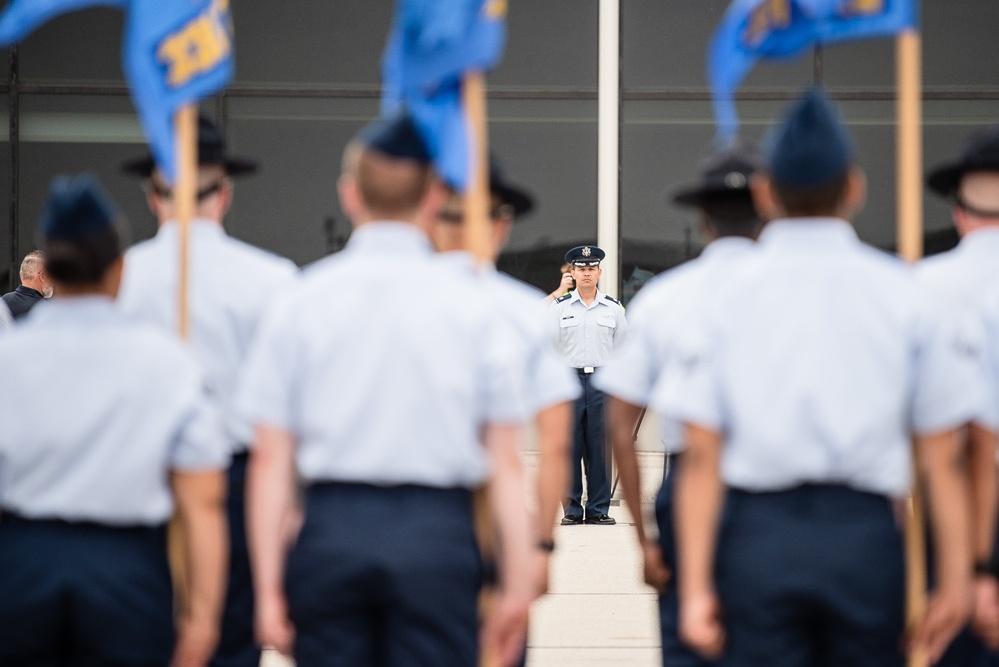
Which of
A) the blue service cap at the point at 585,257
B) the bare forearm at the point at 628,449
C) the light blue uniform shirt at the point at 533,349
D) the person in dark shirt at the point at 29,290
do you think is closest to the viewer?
the light blue uniform shirt at the point at 533,349

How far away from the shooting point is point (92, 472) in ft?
9.78

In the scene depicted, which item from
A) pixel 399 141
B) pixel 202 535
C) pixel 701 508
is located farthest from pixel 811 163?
pixel 202 535

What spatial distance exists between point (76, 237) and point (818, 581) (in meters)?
1.81

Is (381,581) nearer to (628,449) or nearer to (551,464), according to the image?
(551,464)

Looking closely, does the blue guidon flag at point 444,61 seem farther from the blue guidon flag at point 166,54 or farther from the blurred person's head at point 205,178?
the blurred person's head at point 205,178

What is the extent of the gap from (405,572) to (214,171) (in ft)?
5.91

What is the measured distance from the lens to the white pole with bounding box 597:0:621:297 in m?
13.8

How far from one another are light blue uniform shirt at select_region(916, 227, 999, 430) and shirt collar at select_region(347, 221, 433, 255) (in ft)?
4.65

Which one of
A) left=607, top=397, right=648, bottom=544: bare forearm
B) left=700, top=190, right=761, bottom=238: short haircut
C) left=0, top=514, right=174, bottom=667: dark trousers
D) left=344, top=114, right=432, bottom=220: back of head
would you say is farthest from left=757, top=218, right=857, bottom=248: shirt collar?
left=0, top=514, right=174, bottom=667: dark trousers

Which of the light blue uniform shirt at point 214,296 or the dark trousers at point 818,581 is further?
the light blue uniform shirt at point 214,296

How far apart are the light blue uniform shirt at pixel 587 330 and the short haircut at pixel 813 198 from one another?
6.69 meters

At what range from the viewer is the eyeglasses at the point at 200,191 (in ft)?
13.7

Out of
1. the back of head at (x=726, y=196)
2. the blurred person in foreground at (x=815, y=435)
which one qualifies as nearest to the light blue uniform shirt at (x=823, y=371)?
the blurred person in foreground at (x=815, y=435)

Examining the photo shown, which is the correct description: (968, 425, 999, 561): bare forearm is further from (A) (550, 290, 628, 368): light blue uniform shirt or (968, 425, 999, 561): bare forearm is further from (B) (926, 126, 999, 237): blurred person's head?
(A) (550, 290, 628, 368): light blue uniform shirt
